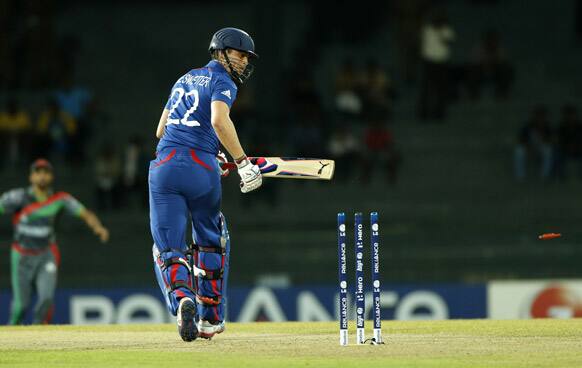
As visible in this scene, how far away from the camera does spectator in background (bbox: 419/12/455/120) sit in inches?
821

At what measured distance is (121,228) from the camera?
19547mm

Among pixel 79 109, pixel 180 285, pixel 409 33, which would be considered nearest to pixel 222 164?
pixel 180 285

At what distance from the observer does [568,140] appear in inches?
794

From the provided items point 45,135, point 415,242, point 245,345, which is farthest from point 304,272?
point 245,345

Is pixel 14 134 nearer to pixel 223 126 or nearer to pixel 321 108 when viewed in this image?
A: pixel 321 108

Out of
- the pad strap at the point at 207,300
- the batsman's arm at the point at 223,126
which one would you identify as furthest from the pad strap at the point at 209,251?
the batsman's arm at the point at 223,126

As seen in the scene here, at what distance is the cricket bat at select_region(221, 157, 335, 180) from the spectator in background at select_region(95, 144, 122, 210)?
11.7 meters

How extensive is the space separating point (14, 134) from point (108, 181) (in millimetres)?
1845

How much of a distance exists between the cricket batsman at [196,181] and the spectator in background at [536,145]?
478 inches

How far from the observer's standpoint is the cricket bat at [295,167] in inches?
332

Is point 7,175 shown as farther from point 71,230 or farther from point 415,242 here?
point 415,242

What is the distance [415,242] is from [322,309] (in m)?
3.77

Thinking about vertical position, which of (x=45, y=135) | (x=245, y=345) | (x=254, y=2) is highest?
(x=254, y=2)

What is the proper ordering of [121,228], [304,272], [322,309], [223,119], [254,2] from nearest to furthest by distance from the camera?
[223,119] < [322,309] < [304,272] < [121,228] < [254,2]
